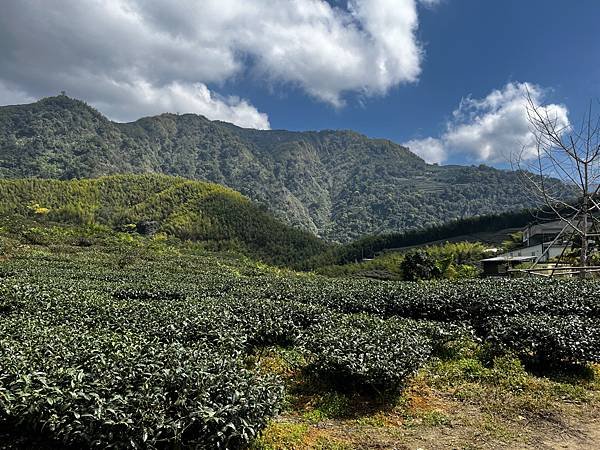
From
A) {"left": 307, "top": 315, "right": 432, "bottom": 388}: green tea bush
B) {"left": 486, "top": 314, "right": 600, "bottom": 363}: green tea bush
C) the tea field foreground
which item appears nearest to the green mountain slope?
the tea field foreground

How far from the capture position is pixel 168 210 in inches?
3816

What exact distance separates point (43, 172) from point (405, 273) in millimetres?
190914

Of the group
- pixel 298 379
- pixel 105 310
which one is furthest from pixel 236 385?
pixel 105 310

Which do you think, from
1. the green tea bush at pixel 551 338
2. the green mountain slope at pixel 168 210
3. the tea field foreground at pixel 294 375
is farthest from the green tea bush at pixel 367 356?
the green mountain slope at pixel 168 210

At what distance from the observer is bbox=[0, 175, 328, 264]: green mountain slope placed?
8438 cm

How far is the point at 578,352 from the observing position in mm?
6770

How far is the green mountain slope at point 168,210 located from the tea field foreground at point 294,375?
73.2 meters

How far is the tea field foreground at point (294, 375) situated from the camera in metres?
3.98

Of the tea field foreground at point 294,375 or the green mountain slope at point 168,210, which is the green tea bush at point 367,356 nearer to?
the tea field foreground at point 294,375

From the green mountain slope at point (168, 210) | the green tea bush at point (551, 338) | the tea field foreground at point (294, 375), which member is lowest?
the tea field foreground at point (294, 375)

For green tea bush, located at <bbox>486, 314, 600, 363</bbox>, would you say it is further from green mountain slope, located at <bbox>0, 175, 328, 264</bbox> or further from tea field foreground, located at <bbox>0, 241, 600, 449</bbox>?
green mountain slope, located at <bbox>0, 175, 328, 264</bbox>

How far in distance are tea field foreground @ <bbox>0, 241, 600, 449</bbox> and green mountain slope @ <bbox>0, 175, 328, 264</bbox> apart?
2882 inches

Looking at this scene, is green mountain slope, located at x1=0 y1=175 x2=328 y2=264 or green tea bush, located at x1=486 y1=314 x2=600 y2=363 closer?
green tea bush, located at x1=486 y1=314 x2=600 y2=363

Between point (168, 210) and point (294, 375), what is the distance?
95.0m
